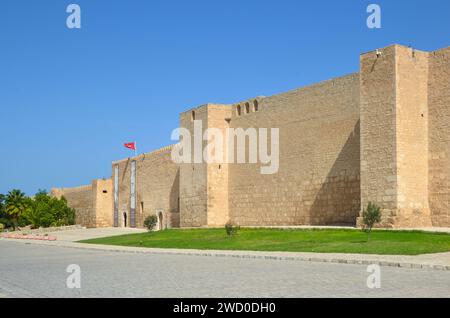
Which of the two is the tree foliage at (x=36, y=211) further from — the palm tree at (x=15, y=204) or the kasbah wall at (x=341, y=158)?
the kasbah wall at (x=341, y=158)

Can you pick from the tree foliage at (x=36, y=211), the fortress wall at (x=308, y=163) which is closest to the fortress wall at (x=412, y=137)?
the fortress wall at (x=308, y=163)

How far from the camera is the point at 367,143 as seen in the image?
60.6ft

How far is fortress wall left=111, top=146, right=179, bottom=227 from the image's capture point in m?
32.1

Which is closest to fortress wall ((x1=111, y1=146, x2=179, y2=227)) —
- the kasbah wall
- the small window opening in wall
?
the kasbah wall

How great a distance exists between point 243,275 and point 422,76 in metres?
11.6

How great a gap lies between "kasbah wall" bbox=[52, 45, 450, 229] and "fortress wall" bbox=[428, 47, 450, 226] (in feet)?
0.09

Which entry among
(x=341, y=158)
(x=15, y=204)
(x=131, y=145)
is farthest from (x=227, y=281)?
(x=15, y=204)

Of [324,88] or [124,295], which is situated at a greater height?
[324,88]

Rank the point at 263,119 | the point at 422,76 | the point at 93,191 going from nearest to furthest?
1. the point at 422,76
2. the point at 263,119
3. the point at 93,191

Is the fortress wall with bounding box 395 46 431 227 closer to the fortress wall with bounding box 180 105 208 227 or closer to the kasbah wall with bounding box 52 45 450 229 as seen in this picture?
the kasbah wall with bounding box 52 45 450 229

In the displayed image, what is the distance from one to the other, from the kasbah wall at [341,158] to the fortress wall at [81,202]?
11.0 metres

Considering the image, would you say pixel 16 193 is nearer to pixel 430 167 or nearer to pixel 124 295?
pixel 430 167

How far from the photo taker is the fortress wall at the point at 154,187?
1265 inches
